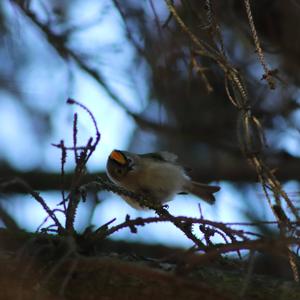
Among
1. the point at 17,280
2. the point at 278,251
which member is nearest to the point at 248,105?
the point at 278,251

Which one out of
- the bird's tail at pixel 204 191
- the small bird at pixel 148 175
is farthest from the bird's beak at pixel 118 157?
the bird's tail at pixel 204 191

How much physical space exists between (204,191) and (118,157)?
75 cm

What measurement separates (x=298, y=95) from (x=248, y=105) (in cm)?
159

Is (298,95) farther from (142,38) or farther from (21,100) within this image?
(21,100)

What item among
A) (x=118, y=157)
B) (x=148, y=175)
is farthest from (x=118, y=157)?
(x=148, y=175)

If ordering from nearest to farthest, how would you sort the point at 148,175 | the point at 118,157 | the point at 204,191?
the point at 148,175 < the point at 118,157 < the point at 204,191

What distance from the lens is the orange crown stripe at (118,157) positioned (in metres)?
4.61

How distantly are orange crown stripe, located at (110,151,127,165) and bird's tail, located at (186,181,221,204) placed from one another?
614 mm

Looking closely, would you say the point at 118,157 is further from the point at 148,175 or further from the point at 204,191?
the point at 204,191

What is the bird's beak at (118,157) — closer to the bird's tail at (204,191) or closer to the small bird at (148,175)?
the small bird at (148,175)

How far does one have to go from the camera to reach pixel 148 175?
452 cm

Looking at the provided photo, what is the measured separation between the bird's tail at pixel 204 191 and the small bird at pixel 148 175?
0.05 m

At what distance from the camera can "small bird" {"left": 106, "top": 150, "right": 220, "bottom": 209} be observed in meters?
4.48

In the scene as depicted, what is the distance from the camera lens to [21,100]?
20.6ft
